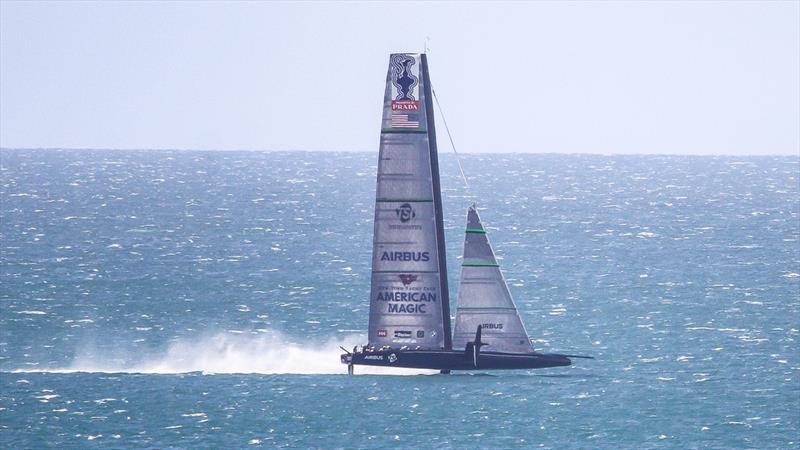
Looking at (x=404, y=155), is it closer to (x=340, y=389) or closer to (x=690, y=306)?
(x=340, y=389)

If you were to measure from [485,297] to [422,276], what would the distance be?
2.13 metres

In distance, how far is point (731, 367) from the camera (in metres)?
64.4

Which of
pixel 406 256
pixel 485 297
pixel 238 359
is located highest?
pixel 406 256

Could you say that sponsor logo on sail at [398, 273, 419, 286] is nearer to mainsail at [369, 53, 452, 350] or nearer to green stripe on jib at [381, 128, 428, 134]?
mainsail at [369, 53, 452, 350]

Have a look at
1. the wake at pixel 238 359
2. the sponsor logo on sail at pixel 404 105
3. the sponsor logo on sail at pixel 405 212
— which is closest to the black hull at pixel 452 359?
the sponsor logo on sail at pixel 405 212

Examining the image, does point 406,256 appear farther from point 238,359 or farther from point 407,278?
point 238,359

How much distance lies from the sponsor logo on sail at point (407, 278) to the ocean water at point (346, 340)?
445cm

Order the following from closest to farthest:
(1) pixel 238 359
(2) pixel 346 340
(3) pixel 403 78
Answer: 1. (3) pixel 403 78
2. (1) pixel 238 359
3. (2) pixel 346 340

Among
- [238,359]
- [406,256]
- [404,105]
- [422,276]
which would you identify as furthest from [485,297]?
[238,359]

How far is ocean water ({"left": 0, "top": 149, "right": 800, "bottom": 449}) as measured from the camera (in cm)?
5316

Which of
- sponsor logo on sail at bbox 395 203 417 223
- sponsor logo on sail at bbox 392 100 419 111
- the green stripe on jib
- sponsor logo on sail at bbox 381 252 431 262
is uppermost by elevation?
sponsor logo on sail at bbox 392 100 419 111

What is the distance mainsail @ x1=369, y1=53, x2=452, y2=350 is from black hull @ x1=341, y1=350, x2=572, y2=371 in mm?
365

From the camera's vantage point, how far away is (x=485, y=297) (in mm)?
53688

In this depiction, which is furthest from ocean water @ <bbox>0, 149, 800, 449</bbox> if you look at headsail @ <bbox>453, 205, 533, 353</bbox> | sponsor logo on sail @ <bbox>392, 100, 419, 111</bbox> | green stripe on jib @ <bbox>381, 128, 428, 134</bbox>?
sponsor logo on sail @ <bbox>392, 100, 419, 111</bbox>
